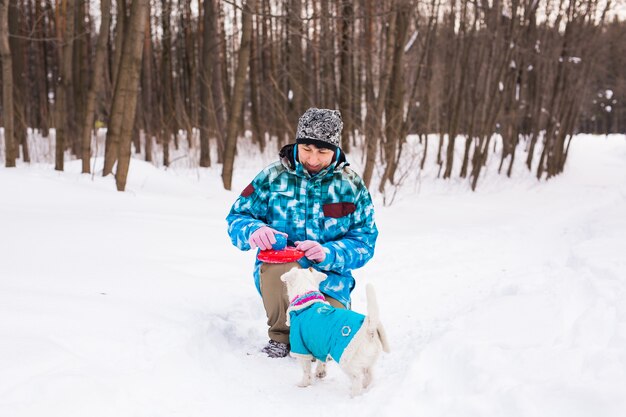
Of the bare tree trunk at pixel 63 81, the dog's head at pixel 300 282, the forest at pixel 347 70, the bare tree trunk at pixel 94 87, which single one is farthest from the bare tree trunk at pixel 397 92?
the dog's head at pixel 300 282

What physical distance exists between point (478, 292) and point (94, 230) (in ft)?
12.7

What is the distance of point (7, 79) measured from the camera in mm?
9547

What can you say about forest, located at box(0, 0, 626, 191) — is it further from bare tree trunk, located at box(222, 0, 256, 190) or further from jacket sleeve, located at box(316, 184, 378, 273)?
jacket sleeve, located at box(316, 184, 378, 273)

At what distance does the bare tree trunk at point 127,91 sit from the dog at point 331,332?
5.94 m

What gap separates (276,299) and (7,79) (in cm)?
859

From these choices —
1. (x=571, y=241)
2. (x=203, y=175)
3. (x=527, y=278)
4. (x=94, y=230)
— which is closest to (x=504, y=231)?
(x=571, y=241)

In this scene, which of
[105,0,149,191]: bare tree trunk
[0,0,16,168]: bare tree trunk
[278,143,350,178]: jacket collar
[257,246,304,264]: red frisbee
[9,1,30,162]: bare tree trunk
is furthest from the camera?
[9,1,30,162]: bare tree trunk

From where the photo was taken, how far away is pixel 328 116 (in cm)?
327

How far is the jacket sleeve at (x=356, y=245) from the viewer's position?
325cm

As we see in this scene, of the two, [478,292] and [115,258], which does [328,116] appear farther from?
[478,292]

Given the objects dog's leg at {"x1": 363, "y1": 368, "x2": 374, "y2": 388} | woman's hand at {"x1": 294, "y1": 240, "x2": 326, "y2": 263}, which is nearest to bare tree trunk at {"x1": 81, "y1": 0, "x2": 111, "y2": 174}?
woman's hand at {"x1": 294, "y1": 240, "x2": 326, "y2": 263}

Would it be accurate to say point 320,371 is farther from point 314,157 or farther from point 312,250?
point 314,157

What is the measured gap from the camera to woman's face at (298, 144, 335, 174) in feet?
10.8

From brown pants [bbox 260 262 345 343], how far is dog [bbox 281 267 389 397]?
1.20 feet
